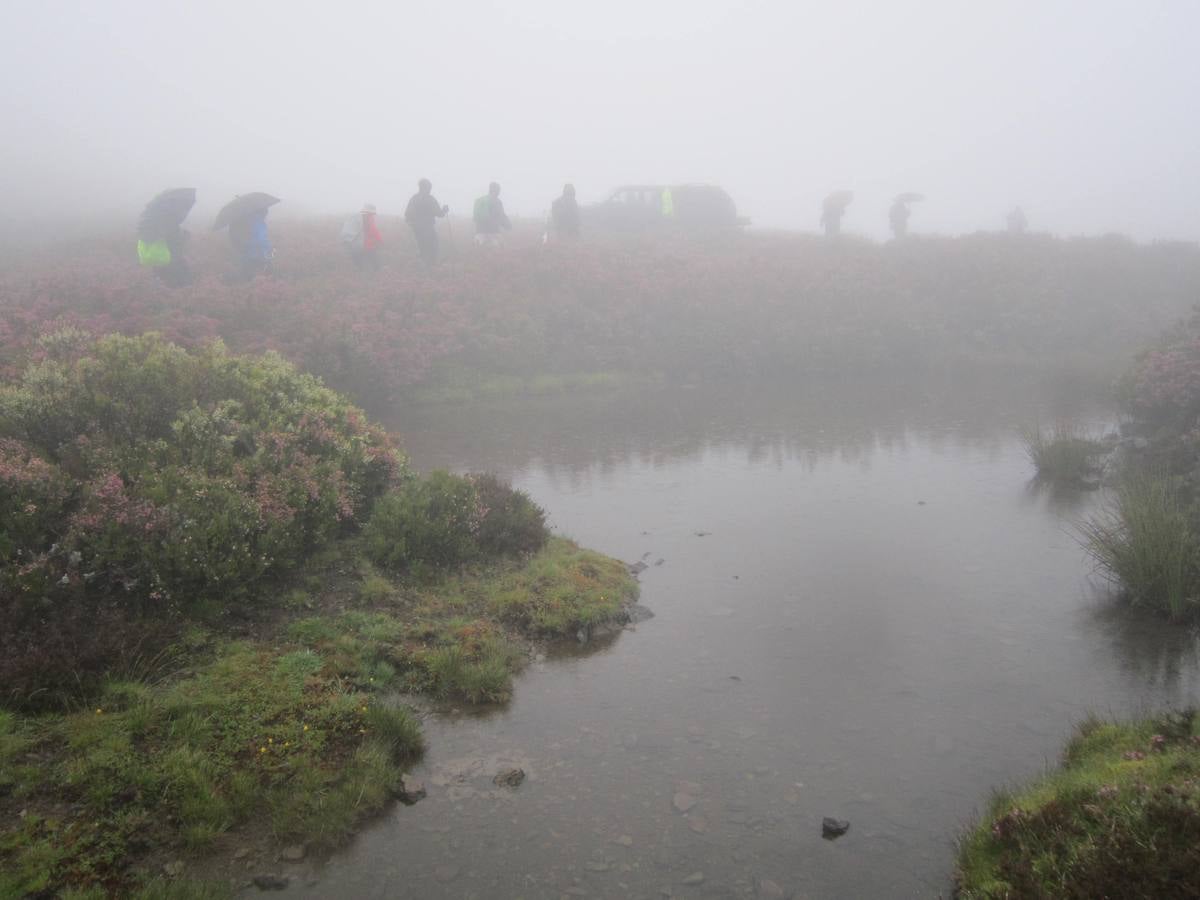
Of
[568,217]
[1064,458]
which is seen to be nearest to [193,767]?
[1064,458]

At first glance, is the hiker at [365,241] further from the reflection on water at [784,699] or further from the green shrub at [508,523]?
the green shrub at [508,523]

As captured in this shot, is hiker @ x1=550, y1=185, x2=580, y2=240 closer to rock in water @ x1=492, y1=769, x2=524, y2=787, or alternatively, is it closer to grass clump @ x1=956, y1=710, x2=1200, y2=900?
rock in water @ x1=492, y1=769, x2=524, y2=787

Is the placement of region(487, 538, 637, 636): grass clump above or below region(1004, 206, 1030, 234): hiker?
below

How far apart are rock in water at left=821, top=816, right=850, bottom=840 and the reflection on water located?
6 centimetres

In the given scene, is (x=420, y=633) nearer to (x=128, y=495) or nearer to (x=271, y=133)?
(x=128, y=495)

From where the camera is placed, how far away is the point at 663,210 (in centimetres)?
3972

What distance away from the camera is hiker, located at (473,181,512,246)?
1235 inches

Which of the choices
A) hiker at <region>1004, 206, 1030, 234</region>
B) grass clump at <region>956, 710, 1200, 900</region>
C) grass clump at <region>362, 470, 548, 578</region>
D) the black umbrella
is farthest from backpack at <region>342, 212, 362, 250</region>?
hiker at <region>1004, 206, 1030, 234</region>

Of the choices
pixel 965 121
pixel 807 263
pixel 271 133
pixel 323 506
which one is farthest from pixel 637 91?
pixel 323 506

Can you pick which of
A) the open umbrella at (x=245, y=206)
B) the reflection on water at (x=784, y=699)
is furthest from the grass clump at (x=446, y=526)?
the open umbrella at (x=245, y=206)

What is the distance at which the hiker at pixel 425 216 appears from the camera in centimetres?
2809

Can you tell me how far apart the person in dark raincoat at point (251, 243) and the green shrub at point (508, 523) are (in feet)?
61.4

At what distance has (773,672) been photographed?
7.86 metres

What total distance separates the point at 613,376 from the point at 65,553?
2001 centimetres
